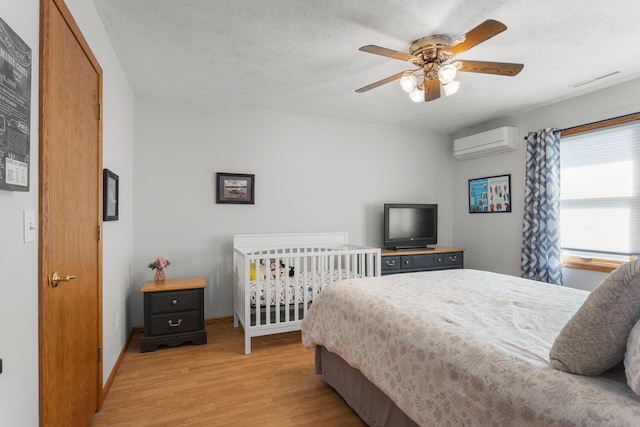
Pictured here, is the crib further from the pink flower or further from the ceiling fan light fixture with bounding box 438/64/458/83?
the ceiling fan light fixture with bounding box 438/64/458/83

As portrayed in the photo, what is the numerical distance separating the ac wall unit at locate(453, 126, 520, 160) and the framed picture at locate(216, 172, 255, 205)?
2.88m

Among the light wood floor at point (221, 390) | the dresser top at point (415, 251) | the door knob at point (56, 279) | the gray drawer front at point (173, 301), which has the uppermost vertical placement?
the door knob at point (56, 279)

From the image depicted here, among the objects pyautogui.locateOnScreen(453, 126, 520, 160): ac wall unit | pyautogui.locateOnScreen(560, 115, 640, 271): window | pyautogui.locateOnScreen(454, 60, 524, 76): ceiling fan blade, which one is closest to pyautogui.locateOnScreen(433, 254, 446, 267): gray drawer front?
pyautogui.locateOnScreen(560, 115, 640, 271): window

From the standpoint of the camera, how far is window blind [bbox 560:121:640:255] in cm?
300

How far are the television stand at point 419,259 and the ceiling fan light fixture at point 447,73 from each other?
2286 millimetres

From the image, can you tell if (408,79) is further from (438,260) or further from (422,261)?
(438,260)

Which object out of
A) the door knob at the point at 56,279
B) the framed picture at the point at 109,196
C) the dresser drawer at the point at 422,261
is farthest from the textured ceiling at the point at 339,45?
the dresser drawer at the point at 422,261

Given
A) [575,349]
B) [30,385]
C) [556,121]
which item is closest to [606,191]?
[556,121]

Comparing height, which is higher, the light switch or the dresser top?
the light switch

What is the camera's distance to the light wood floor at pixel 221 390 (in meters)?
1.88

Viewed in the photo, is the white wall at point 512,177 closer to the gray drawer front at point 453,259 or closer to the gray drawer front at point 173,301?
the gray drawer front at point 453,259

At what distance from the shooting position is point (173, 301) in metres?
2.94

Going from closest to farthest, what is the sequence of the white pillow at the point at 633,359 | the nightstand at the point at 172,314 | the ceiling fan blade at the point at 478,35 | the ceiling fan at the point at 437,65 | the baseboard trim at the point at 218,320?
the white pillow at the point at 633,359
the ceiling fan blade at the point at 478,35
the ceiling fan at the point at 437,65
the nightstand at the point at 172,314
the baseboard trim at the point at 218,320

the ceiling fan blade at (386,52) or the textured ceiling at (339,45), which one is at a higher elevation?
the textured ceiling at (339,45)
